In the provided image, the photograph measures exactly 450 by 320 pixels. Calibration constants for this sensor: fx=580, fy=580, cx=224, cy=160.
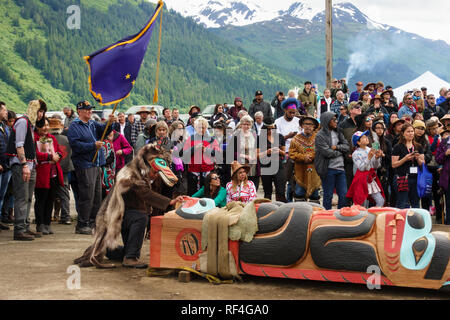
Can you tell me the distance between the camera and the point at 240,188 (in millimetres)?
8000

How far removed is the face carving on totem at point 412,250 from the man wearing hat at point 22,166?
522cm

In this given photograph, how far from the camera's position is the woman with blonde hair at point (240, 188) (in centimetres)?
797

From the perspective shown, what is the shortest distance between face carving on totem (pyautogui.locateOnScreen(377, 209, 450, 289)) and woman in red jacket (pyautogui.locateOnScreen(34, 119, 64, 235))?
18.3 ft

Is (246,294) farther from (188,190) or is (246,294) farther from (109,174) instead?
(109,174)

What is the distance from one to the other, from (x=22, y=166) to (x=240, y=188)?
3.19 m

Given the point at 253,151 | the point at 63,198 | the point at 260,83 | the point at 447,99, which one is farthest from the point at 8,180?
the point at 260,83

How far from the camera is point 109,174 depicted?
10.0m

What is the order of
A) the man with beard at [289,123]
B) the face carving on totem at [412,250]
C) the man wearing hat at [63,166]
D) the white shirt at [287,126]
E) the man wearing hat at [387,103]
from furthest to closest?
the man wearing hat at [387,103], the white shirt at [287,126], the man with beard at [289,123], the man wearing hat at [63,166], the face carving on totem at [412,250]

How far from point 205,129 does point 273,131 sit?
1362 mm

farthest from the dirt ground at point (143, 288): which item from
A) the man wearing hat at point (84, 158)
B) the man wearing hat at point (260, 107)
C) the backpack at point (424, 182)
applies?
the man wearing hat at point (260, 107)

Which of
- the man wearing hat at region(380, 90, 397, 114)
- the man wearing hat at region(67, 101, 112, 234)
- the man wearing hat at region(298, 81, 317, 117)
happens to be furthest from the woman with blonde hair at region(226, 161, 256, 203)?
the man wearing hat at region(298, 81, 317, 117)

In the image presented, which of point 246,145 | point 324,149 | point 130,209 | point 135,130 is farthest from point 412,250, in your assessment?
point 135,130

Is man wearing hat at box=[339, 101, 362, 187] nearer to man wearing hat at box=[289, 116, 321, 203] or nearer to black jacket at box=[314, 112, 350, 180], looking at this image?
→ man wearing hat at box=[289, 116, 321, 203]

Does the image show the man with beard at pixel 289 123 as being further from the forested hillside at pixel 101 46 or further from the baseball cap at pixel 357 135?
the forested hillside at pixel 101 46
